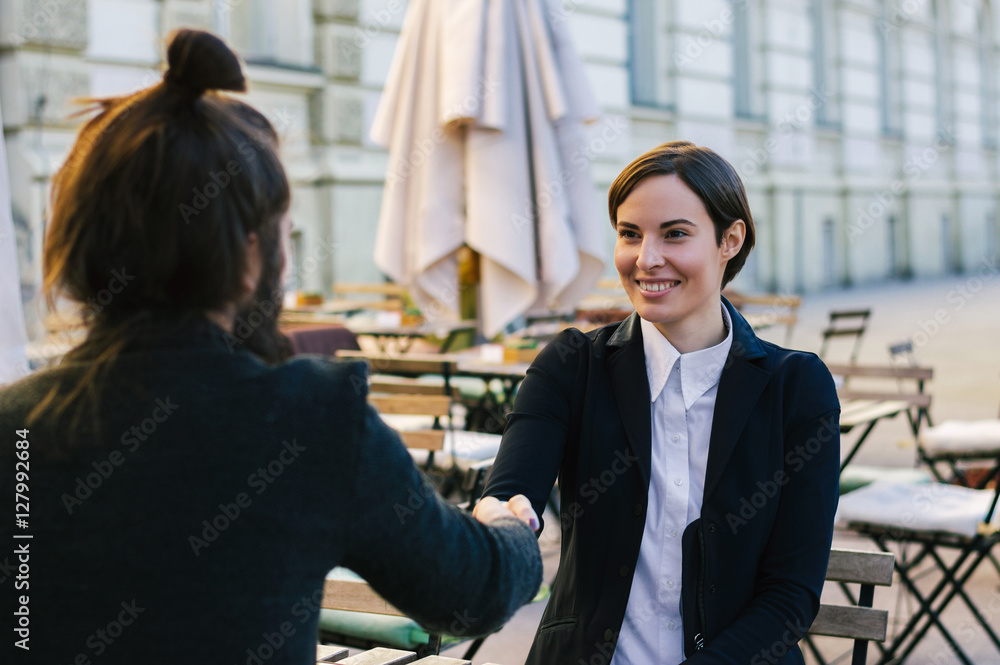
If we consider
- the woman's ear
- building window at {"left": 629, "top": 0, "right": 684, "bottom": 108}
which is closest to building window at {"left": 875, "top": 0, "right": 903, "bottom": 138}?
building window at {"left": 629, "top": 0, "right": 684, "bottom": 108}

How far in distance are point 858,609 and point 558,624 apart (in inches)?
26.2

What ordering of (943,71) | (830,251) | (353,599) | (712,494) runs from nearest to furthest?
(712,494) < (353,599) < (830,251) < (943,71)

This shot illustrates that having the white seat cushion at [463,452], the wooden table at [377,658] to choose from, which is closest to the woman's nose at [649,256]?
the wooden table at [377,658]

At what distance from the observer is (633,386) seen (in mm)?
1846

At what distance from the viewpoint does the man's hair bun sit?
105 cm

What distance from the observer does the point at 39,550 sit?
3.30ft

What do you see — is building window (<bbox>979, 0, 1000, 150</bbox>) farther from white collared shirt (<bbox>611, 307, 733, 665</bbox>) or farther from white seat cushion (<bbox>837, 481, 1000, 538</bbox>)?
white collared shirt (<bbox>611, 307, 733, 665</bbox>)

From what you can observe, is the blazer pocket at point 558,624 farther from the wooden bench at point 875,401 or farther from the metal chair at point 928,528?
the wooden bench at point 875,401

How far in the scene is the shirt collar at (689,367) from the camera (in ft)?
6.00

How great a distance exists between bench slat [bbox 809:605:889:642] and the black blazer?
25 cm

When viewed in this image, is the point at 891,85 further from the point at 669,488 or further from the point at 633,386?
the point at 669,488
